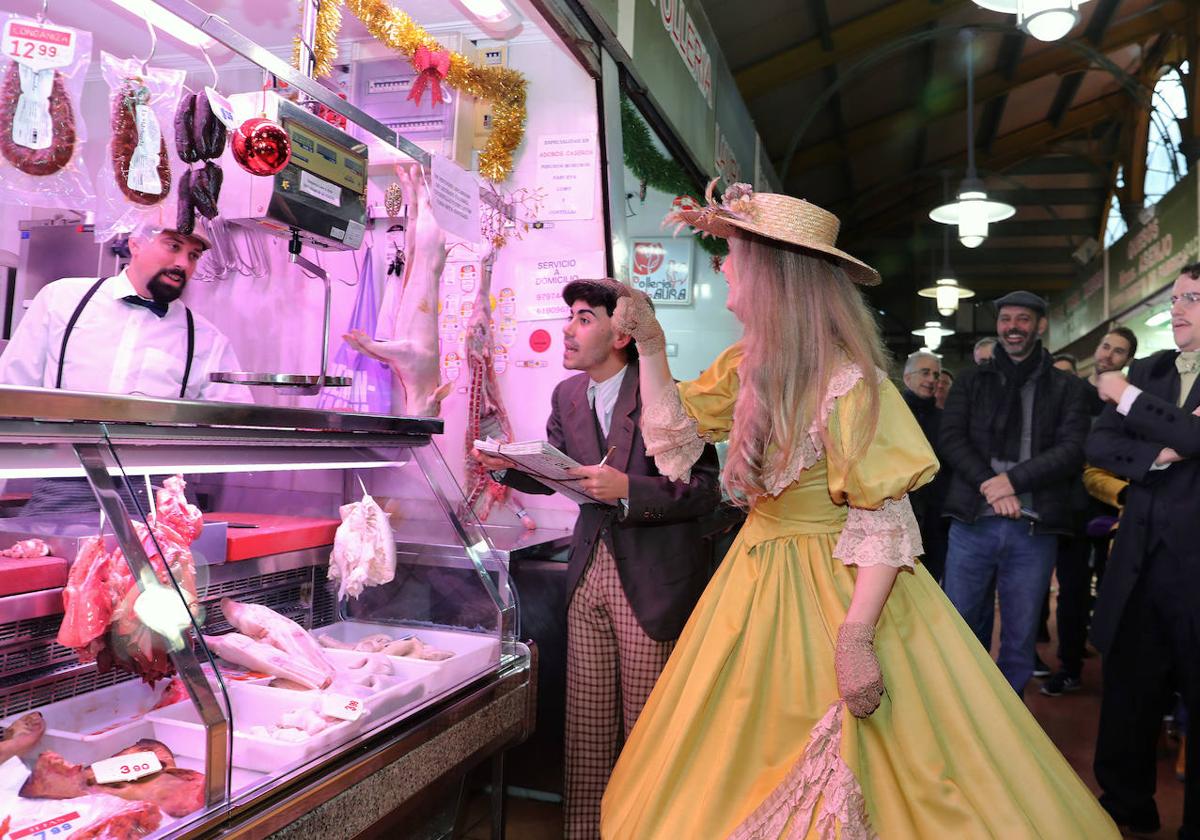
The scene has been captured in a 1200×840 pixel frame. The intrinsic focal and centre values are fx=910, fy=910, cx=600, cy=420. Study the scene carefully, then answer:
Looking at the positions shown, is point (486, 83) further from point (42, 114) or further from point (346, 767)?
point (346, 767)

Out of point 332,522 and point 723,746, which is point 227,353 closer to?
point 332,522

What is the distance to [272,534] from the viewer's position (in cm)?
207

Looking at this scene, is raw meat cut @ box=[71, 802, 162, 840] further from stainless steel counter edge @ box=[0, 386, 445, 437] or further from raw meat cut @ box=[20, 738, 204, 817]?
stainless steel counter edge @ box=[0, 386, 445, 437]

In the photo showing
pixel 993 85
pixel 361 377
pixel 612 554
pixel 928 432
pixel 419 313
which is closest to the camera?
pixel 612 554

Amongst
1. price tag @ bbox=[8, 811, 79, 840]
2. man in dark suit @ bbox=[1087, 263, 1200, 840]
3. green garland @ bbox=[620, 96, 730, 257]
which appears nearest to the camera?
price tag @ bbox=[8, 811, 79, 840]

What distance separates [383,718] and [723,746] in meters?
0.71

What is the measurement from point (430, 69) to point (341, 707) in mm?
2747

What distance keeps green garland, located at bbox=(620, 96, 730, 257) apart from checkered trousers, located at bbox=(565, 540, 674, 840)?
2287mm

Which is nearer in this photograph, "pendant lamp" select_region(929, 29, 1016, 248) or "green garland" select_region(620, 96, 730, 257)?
"green garland" select_region(620, 96, 730, 257)

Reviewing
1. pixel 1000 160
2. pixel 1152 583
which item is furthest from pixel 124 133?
pixel 1000 160

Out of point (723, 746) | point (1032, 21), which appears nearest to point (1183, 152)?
point (1032, 21)

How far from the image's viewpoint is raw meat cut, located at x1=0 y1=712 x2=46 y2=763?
1447 millimetres

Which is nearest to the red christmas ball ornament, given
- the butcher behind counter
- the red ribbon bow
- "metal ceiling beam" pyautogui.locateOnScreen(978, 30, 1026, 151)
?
the butcher behind counter

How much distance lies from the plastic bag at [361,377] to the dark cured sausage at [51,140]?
169 cm
